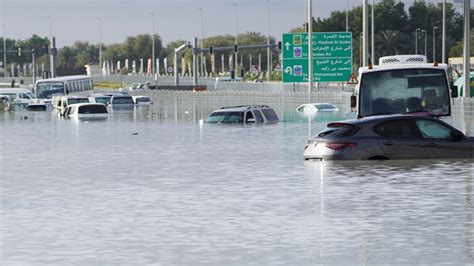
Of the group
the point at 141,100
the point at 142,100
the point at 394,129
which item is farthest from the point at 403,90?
the point at 142,100

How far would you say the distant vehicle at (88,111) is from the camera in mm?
74250

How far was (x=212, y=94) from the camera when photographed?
110812 mm

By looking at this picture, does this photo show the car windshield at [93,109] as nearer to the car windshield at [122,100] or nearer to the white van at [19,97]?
the car windshield at [122,100]

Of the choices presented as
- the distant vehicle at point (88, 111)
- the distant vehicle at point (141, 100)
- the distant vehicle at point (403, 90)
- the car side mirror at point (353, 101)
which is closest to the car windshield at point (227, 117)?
the distant vehicle at point (88, 111)

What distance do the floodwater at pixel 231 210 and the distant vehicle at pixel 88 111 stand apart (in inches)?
1487

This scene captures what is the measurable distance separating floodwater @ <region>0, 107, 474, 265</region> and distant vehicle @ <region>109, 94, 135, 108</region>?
5963 cm

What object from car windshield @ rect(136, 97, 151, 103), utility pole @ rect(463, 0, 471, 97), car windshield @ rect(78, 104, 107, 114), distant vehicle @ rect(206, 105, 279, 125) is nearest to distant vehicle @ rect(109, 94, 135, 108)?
car windshield @ rect(136, 97, 151, 103)

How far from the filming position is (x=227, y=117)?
59719mm

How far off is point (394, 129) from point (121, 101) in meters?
71.0

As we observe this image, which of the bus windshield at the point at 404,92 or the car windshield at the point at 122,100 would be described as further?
the car windshield at the point at 122,100

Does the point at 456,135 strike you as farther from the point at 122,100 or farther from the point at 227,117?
the point at 122,100

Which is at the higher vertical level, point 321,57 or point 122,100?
point 321,57

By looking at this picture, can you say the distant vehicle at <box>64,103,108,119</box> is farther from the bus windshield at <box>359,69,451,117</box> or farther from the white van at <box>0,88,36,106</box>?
the bus windshield at <box>359,69,451,117</box>

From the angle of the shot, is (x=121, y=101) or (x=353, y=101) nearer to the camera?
(x=353, y=101)
